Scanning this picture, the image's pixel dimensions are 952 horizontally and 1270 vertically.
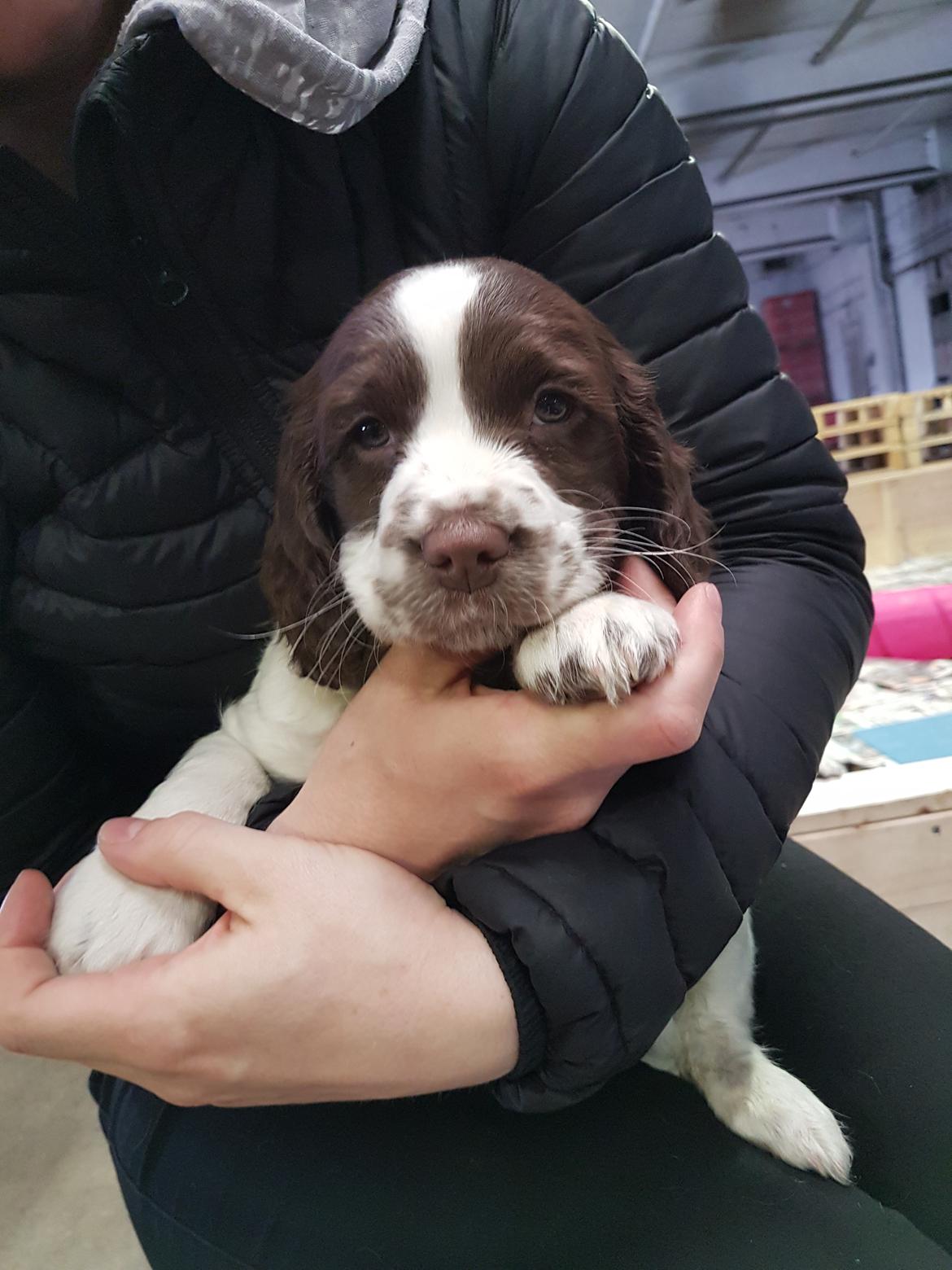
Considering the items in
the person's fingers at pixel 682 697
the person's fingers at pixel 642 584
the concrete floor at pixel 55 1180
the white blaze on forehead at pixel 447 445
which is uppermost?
the white blaze on forehead at pixel 447 445

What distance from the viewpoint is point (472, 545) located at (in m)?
0.88

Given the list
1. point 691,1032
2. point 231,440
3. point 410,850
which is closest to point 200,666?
point 231,440

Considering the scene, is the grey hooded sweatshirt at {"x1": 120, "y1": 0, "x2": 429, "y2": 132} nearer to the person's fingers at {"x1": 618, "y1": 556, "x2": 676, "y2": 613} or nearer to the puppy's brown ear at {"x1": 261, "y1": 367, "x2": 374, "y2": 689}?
the puppy's brown ear at {"x1": 261, "y1": 367, "x2": 374, "y2": 689}

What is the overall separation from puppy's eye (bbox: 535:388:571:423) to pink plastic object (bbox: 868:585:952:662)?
7.44ft

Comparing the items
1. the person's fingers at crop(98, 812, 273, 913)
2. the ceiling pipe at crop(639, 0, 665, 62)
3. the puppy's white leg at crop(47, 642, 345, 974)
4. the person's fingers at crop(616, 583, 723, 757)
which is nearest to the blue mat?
the person's fingers at crop(616, 583, 723, 757)

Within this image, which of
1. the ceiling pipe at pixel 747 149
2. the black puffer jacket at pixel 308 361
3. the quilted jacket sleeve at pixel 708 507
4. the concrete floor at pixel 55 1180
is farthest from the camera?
the ceiling pipe at pixel 747 149

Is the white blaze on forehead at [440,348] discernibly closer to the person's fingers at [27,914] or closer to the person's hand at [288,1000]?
the person's hand at [288,1000]

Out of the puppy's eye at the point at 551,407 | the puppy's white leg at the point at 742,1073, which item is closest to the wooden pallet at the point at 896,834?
the puppy's white leg at the point at 742,1073

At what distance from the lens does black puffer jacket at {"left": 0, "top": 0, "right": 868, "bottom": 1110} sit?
1105mm

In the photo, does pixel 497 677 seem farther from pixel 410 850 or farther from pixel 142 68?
pixel 142 68

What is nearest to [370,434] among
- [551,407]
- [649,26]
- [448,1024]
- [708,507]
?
[551,407]

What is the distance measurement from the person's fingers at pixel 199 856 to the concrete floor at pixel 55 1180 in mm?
1130

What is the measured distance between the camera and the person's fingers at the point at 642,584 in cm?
106

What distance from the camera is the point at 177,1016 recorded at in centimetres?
89
